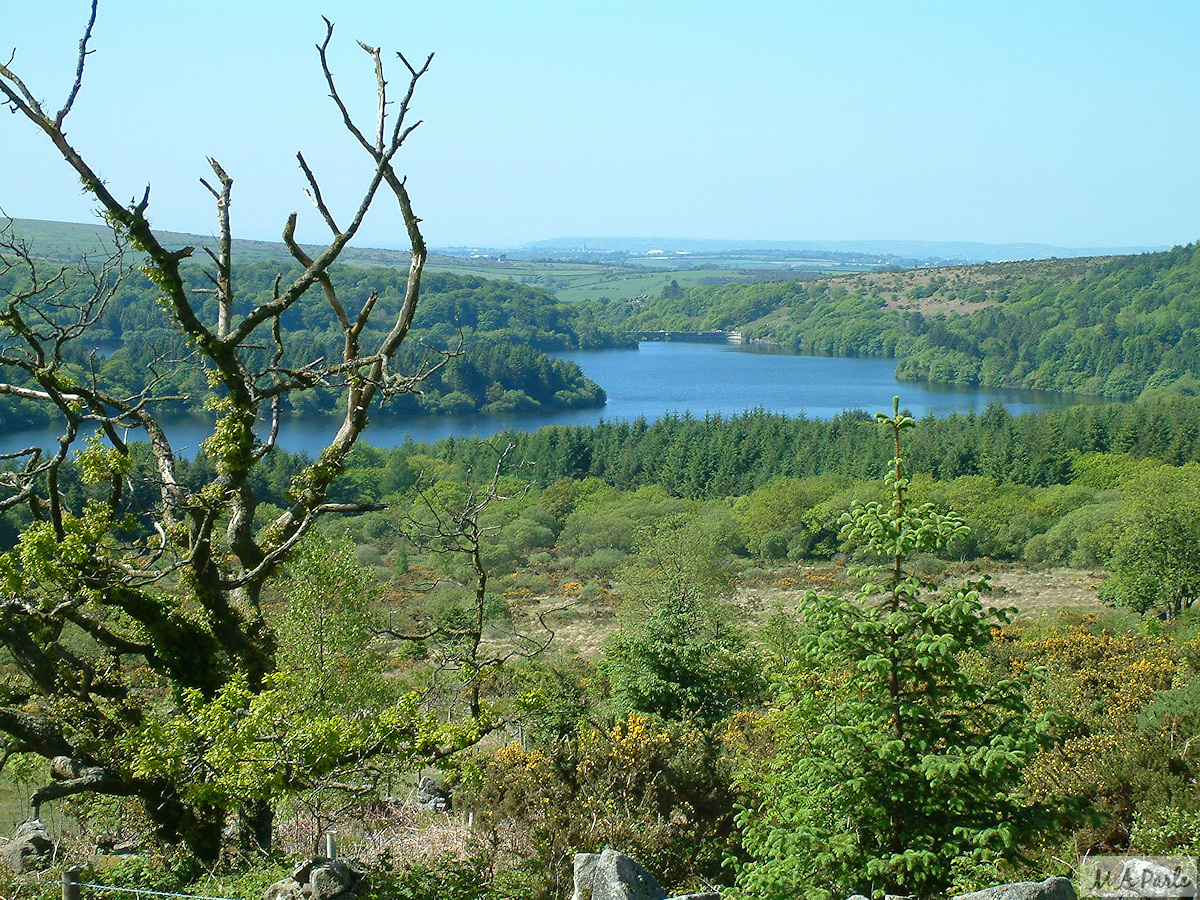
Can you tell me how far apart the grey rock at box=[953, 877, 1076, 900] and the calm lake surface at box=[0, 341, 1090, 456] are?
65.0 meters

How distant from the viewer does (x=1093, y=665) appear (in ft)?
43.7

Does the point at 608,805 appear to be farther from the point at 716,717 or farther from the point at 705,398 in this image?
the point at 705,398

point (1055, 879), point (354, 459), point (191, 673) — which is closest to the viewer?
point (1055, 879)

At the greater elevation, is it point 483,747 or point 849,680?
point 849,680

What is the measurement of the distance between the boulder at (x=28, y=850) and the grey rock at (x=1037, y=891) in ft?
20.0

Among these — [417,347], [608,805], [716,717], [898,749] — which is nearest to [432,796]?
[608,805]

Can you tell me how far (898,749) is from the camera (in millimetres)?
5457

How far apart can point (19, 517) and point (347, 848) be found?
129 feet

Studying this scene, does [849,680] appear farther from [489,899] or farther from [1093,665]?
[1093,665]

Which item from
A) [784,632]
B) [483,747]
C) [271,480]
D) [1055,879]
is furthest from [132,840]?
[271,480]

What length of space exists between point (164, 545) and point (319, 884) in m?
2.66

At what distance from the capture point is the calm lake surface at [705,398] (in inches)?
3430

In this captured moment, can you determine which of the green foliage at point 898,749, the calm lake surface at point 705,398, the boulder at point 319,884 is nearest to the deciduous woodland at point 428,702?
the green foliage at point 898,749

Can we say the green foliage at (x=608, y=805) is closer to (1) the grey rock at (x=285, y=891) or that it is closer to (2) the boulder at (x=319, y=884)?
(2) the boulder at (x=319, y=884)
